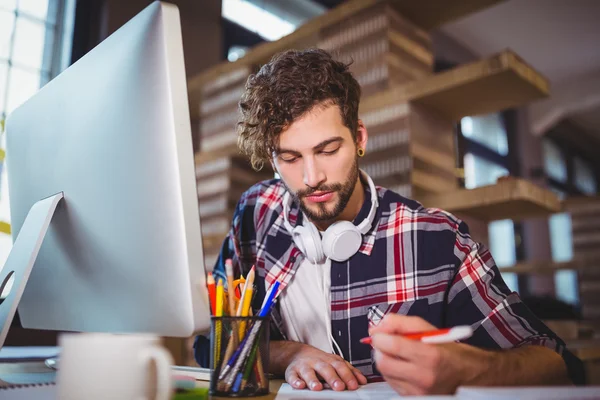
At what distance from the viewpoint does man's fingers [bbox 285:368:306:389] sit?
71cm

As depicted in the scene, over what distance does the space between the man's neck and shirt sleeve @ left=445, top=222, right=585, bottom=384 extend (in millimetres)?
245

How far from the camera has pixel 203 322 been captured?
519 mm

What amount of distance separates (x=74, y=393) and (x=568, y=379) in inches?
28.2

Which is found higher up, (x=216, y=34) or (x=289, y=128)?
(x=216, y=34)

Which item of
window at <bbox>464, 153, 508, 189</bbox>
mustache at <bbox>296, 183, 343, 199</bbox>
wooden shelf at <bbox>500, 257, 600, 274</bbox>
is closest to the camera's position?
mustache at <bbox>296, 183, 343, 199</bbox>

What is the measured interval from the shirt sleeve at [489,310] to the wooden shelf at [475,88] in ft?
2.53

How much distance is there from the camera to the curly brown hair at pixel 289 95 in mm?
1104

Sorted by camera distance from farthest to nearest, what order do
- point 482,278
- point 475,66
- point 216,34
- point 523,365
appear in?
point 216,34 → point 475,66 → point 482,278 → point 523,365

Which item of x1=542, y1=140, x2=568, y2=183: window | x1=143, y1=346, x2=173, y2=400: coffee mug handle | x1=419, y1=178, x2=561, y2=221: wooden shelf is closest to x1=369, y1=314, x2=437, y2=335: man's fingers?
x1=143, y1=346, x2=173, y2=400: coffee mug handle

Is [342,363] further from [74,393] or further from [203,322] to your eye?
[74,393]

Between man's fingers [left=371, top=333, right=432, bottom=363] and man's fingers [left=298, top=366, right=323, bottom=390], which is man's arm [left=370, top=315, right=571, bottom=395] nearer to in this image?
man's fingers [left=371, top=333, right=432, bottom=363]

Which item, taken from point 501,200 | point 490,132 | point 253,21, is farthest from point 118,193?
point 490,132

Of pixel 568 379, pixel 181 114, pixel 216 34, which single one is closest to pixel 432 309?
pixel 568 379

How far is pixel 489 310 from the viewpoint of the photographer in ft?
3.10
